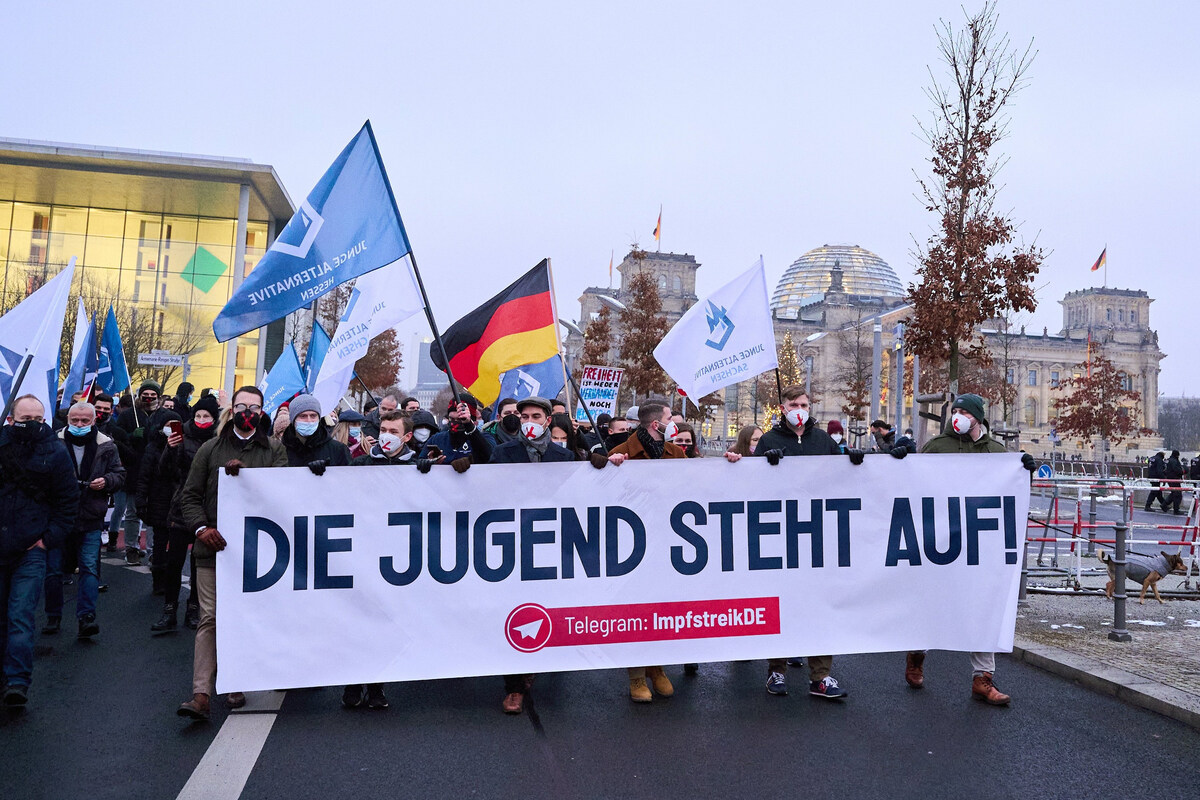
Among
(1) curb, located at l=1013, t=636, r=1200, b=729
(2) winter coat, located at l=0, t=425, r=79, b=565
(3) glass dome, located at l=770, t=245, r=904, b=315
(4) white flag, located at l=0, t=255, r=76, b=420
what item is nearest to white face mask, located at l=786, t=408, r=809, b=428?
(1) curb, located at l=1013, t=636, r=1200, b=729

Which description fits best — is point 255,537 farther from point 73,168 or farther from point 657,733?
point 73,168

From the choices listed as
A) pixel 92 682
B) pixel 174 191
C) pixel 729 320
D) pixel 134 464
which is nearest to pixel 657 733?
pixel 92 682

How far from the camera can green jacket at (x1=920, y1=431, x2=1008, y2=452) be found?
6.63 meters

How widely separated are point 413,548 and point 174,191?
115ft

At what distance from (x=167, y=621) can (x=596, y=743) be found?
14.0 ft

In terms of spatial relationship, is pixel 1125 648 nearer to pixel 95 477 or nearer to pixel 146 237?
pixel 95 477

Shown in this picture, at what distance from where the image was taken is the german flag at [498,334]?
7.82m

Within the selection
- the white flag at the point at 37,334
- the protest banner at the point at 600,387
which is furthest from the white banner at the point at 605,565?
the protest banner at the point at 600,387

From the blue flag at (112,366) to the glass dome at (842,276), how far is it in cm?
11428

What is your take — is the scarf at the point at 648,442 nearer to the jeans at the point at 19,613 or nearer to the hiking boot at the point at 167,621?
the jeans at the point at 19,613

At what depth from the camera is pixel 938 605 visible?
6223mm

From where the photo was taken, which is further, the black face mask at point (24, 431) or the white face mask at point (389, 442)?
the white face mask at point (389, 442)

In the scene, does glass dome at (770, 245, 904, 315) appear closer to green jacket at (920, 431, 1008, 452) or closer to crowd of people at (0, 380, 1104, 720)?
green jacket at (920, 431, 1008, 452)

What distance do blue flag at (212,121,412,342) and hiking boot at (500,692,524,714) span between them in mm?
2674
